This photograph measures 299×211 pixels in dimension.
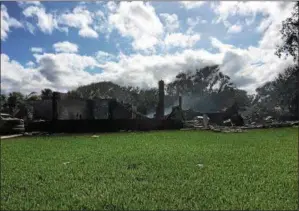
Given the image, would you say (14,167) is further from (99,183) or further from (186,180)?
(186,180)

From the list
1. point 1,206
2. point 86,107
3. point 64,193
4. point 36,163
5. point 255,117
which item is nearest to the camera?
point 1,206

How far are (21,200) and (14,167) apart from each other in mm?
3561

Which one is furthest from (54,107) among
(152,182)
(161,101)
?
(152,182)

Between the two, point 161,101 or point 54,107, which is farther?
point 161,101

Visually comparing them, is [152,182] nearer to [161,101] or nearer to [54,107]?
[54,107]

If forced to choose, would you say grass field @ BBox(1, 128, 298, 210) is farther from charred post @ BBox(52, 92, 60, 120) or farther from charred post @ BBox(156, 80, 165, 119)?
charred post @ BBox(156, 80, 165, 119)

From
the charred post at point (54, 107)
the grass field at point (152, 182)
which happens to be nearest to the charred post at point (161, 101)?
the charred post at point (54, 107)

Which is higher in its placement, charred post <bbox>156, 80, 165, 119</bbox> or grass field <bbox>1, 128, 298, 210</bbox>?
charred post <bbox>156, 80, 165, 119</bbox>

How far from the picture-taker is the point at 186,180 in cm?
700

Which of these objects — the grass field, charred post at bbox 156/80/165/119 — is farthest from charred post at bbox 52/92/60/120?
the grass field

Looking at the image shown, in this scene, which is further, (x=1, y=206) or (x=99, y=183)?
(x=99, y=183)

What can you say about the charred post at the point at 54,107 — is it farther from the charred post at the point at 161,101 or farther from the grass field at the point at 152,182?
the grass field at the point at 152,182

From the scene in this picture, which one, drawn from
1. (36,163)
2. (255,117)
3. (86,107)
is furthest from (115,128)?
(255,117)

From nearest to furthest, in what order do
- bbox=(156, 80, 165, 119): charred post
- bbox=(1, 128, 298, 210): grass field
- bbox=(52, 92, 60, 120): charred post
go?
bbox=(1, 128, 298, 210): grass field < bbox=(52, 92, 60, 120): charred post < bbox=(156, 80, 165, 119): charred post
